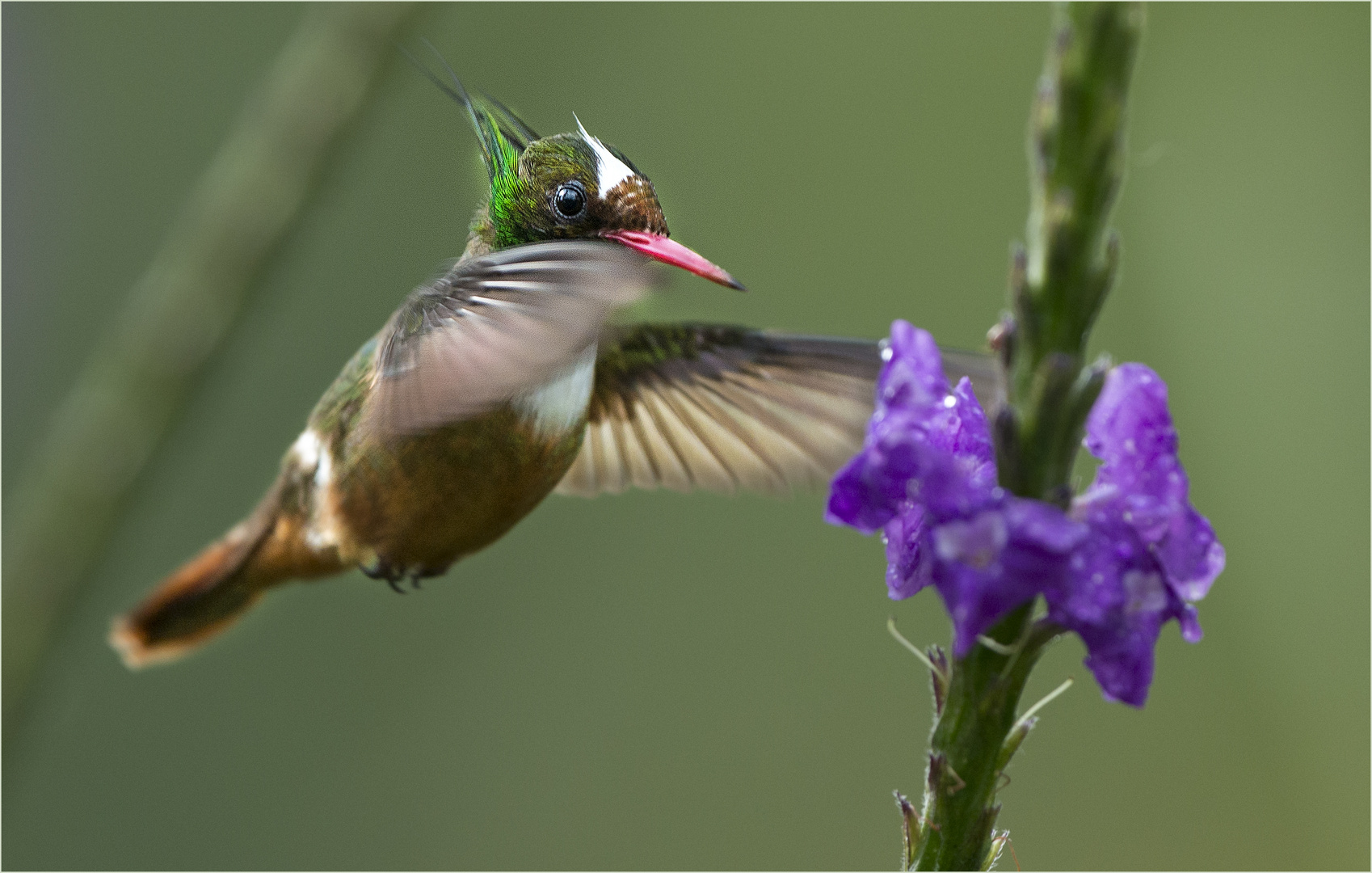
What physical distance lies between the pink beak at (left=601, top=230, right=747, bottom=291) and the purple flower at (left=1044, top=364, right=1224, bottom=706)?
526mm

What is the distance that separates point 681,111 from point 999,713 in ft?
15.7

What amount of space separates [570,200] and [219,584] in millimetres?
1469

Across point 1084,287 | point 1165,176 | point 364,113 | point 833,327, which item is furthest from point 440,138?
point 1084,287

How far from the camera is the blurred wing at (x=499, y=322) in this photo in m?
1.52

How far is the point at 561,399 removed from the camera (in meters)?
2.03

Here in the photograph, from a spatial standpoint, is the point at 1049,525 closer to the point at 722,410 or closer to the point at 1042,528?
the point at 1042,528

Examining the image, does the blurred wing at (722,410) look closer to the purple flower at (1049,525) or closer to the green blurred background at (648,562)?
the purple flower at (1049,525)

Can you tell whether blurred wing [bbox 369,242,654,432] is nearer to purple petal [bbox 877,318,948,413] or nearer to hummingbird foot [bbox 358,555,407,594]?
purple petal [bbox 877,318,948,413]

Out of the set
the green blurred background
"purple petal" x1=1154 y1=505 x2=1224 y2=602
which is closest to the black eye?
"purple petal" x1=1154 y1=505 x2=1224 y2=602

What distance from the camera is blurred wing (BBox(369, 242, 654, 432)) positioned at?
152cm

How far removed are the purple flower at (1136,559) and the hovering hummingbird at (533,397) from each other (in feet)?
1.71

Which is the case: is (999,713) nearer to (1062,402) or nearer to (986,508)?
(986,508)

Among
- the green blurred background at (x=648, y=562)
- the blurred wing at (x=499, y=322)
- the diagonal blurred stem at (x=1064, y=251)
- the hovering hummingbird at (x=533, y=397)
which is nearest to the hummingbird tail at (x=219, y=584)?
the hovering hummingbird at (x=533, y=397)

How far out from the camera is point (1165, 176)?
17.3 ft
